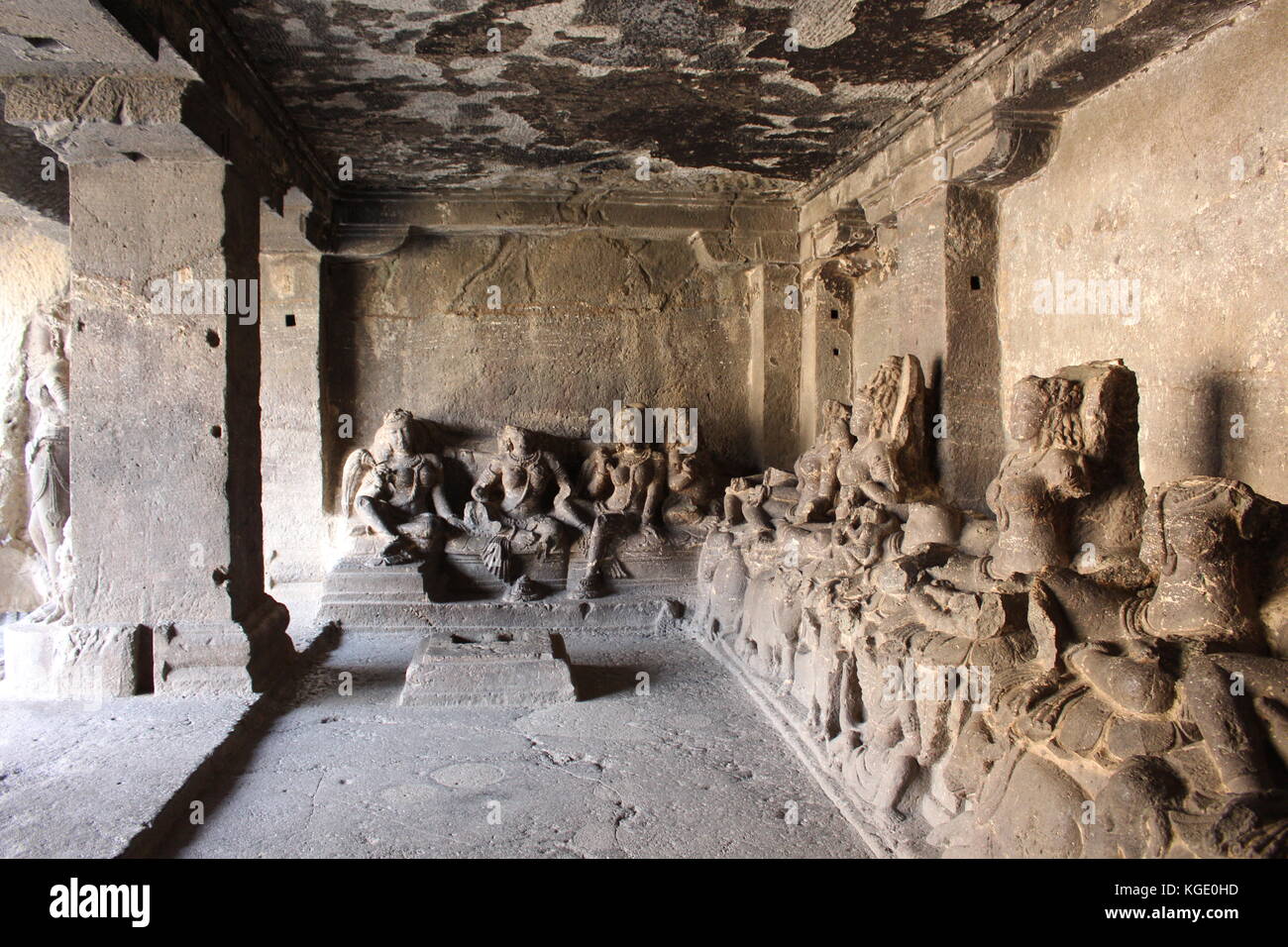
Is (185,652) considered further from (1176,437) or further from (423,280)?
(1176,437)

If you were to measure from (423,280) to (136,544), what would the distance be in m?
4.26

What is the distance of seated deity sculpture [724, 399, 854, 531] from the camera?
5.97m

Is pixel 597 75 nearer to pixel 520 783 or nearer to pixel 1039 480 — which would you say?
pixel 1039 480

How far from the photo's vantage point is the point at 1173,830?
2.19 m

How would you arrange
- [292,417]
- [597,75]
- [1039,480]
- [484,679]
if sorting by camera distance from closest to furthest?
[1039,480] < [484,679] < [597,75] < [292,417]

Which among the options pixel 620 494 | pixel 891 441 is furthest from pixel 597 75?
pixel 620 494

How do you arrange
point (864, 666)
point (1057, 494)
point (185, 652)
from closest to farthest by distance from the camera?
1. point (1057, 494)
2. point (864, 666)
3. point (185, 652)

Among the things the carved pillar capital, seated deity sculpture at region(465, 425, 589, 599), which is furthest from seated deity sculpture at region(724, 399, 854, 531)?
the carved pillar capital

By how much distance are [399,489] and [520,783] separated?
3962 mm

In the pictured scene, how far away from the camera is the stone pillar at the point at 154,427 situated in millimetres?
4645

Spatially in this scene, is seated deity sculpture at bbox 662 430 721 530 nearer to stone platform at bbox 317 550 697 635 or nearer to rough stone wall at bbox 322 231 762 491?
stone platform at bbox 317 550 697 635

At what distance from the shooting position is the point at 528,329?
27.5 ft

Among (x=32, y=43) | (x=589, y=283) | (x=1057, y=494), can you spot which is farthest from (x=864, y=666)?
(x=589, y=283)

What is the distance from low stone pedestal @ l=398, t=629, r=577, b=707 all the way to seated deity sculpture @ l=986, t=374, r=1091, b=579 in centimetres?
245
